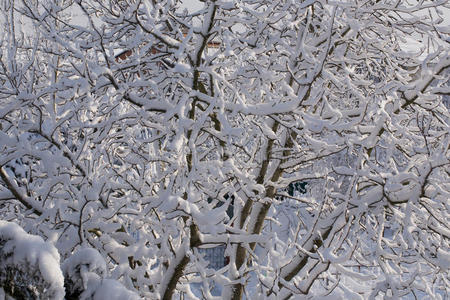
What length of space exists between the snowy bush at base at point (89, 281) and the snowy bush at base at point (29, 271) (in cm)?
18

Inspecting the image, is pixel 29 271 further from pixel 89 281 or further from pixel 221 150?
pixel 221 150

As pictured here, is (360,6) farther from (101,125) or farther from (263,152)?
(101,125)

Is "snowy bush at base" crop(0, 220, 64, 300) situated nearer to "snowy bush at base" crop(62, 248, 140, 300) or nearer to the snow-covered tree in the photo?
"snowy bush at base" crop(62, 248, 140, 300)

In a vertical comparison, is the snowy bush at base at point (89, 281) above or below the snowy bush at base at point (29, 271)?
below

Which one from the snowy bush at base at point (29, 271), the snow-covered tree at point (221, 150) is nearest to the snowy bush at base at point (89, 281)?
the snowy bush at base at point (29, 271)

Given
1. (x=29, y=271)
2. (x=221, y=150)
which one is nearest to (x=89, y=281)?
(x=29, y=271)

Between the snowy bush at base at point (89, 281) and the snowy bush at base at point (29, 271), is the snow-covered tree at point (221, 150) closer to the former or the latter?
the snowy bush at base at point (89, 281)

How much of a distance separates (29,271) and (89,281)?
1.08 feet

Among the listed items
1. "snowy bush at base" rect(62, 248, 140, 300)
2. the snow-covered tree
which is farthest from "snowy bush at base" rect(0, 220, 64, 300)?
the snow-covered tree

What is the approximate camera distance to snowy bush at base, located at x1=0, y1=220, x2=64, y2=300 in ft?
7.50

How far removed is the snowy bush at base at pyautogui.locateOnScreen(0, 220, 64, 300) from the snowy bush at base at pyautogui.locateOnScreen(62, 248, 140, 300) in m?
0.18

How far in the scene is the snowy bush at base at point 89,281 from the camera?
8.03ft

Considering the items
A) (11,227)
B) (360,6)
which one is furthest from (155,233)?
(360,6)

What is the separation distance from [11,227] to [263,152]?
2.84m
